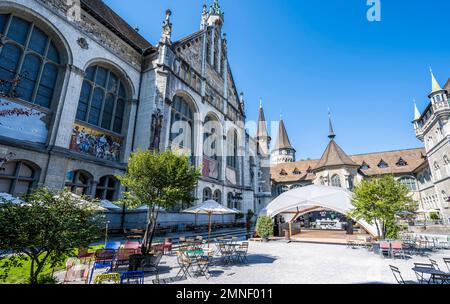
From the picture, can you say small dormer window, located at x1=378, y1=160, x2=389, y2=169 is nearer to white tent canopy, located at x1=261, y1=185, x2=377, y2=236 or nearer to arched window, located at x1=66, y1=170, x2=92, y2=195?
white tent canopy, located at x1=261, y1=185, x2=377, y2=236

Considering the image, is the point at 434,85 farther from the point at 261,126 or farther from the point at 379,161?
the point at 261,126

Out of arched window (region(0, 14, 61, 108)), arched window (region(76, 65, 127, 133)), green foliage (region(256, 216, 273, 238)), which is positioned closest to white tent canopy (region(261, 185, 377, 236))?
green foliage (region(256, 216, 273, 238))

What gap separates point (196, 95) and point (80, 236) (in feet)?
76.5

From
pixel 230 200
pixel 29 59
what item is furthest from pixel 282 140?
pixel 29 59

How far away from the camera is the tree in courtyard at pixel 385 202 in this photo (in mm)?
11305

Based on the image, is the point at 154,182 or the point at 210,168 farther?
the point at 210,168

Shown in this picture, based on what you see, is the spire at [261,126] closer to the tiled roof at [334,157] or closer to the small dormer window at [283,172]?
the small dormer window at [283,172]

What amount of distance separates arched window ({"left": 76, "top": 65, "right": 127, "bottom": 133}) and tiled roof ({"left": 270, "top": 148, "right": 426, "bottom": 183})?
38.5m

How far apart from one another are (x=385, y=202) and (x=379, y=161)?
4316cm

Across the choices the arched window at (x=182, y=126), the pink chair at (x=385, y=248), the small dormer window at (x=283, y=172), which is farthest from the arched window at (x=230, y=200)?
the small dormer window at (x=283, y=172)

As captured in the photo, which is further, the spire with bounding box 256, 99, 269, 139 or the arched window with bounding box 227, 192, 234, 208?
the spire with bounding box 256, 99, 269, 139

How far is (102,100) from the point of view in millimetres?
18188

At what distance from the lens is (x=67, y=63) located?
49.9 ft

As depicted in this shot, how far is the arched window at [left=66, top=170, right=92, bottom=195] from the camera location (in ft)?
48.7
